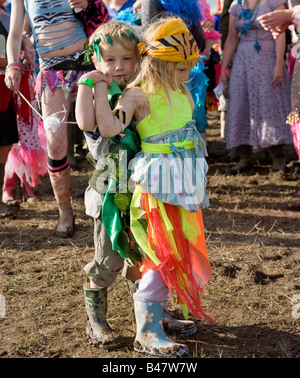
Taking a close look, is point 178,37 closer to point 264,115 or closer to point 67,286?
point 67,286

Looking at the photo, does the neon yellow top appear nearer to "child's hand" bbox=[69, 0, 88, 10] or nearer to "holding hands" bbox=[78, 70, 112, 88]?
"holding hands" bbox=[78, 70, 112, 88]

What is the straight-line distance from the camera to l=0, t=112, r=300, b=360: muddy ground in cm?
234

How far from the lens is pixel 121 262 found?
230cm

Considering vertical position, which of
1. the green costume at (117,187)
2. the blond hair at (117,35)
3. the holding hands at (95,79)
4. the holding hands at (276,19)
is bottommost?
the green costume at (117,187)

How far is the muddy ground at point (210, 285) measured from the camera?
2.34 metres

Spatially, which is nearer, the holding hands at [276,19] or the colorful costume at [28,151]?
the holding hands at [276,19]

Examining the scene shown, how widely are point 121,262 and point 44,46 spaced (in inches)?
71.5

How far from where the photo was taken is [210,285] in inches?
114

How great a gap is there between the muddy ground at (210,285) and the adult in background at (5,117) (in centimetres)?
16

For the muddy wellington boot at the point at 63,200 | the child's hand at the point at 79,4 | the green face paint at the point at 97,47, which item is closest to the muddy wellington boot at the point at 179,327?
the green face paint at the point at 97,47

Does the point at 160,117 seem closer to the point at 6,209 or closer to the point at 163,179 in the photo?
the point at 163,179

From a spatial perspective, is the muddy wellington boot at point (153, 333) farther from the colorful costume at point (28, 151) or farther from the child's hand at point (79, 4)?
the colorful costume at point (28, 151)

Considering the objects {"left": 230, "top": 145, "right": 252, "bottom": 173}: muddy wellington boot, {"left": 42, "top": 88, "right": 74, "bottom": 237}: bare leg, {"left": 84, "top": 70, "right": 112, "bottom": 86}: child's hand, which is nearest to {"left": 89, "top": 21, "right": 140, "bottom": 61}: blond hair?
{"left": 84, "top": 70, "right": 112, "bottom": 86}: child's hand

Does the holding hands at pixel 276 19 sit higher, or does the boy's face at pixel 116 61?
the holding hands at pixel 276 19
